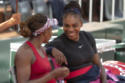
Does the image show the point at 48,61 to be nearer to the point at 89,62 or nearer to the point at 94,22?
the point at 89,62

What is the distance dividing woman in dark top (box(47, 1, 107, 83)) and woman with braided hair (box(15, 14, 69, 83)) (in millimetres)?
379

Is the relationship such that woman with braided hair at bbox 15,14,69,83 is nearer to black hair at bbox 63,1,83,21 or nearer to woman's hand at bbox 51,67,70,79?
woman's hand at bbox 51,67,70,79

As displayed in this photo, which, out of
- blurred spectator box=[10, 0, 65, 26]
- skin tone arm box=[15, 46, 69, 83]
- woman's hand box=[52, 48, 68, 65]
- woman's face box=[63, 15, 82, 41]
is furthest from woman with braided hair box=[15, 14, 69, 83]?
blurred spectator box=[10, 0, 65, 26]

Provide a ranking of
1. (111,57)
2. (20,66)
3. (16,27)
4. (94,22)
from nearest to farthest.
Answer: (20,66) < (16,27) < (111,57) < (94,22)

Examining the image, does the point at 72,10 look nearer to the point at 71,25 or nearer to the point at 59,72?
the point at 71,25

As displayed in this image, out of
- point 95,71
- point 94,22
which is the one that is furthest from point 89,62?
point 94,22

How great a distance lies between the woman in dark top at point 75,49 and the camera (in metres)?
3.23

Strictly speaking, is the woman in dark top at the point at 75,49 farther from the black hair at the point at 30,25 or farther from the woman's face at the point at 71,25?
the black hair at the point at 30,25

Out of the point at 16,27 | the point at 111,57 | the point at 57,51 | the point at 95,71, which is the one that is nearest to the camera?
the point at 57,51

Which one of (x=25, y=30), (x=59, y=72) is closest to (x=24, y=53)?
(x=25, y=30)

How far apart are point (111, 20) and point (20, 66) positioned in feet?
13.3

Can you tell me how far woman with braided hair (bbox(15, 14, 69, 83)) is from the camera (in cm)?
265

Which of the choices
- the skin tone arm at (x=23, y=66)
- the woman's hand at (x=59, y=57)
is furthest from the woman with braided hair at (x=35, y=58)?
the woman's hand at (x=59, y=57)

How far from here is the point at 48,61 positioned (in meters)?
2.88
